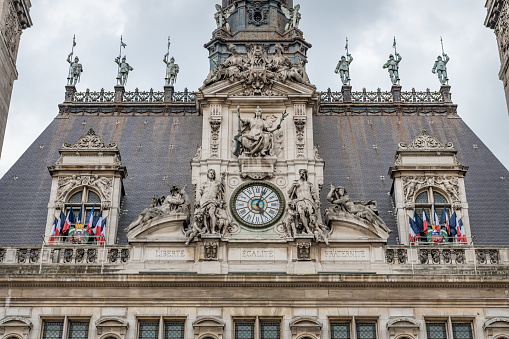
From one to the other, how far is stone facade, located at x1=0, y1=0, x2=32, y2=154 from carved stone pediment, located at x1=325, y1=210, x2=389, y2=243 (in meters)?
14.9

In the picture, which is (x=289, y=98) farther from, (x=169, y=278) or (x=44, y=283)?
(x=44, y=283)

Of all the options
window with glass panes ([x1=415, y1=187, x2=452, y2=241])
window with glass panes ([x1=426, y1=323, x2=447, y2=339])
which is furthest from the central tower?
window with glass panes ([x1=426, y1=323, x2=447, y2=339])

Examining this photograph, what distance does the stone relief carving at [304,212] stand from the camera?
31.5 meters

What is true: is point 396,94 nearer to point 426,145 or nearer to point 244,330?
point 426,145

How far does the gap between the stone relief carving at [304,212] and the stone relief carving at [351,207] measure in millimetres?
582

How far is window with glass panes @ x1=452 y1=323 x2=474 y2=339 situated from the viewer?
30.0 m

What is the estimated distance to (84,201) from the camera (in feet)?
110

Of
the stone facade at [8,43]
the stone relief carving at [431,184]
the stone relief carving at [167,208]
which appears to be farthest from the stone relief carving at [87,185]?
the stone relief carving at [431,184]

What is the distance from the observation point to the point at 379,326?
29.9 meters

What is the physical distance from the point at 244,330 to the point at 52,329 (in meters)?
6.62

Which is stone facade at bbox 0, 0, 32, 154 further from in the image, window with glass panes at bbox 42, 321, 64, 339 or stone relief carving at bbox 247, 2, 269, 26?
stone relief carving at bbox 247, 2, 269, 26

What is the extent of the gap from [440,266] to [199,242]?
8611 millimetres

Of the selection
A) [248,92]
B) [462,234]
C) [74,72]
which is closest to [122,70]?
[74,72]

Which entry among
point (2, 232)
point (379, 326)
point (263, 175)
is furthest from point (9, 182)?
point (379, 326)
